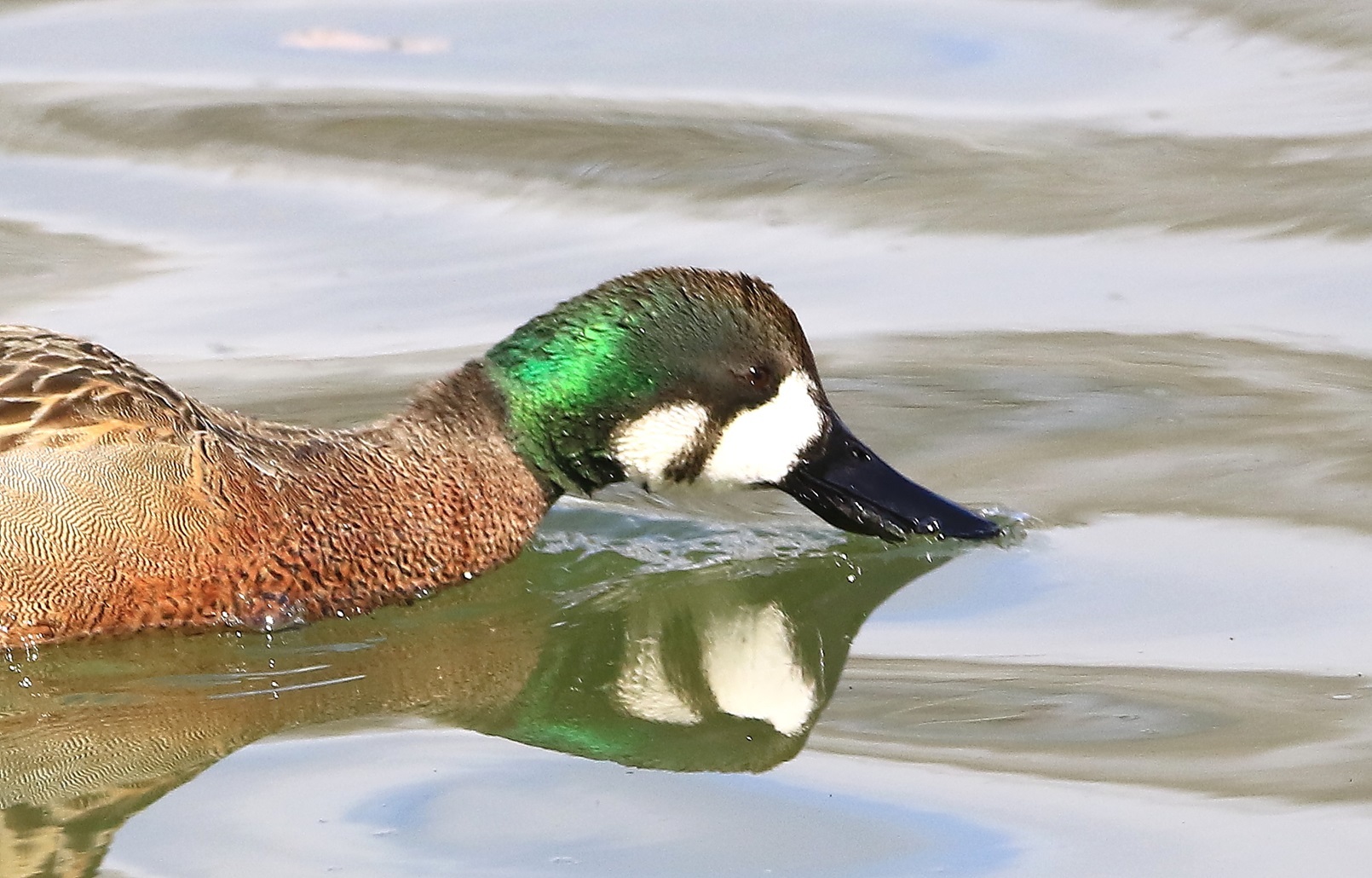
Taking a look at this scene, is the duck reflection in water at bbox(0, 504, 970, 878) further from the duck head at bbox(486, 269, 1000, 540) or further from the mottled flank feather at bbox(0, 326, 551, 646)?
the duck head at bbox(486, 269, 1000, 540)

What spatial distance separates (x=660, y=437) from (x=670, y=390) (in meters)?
0.12

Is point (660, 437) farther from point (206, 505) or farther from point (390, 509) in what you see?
point (206, 505)

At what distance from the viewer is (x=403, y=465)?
5727mm

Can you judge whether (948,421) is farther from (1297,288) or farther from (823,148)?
(823,148)

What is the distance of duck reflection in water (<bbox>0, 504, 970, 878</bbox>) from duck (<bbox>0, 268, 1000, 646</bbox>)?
10 cm

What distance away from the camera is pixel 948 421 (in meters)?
6.87

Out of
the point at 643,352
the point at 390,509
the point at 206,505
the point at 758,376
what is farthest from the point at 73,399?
the point at 758,376

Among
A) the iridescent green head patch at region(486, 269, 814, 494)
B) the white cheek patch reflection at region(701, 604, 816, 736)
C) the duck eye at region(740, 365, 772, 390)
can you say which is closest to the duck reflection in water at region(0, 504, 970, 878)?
the white cheek patch reflection at region(701, 604, 816, 736)

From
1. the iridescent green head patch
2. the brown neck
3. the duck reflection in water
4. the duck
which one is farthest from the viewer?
the iridescent green head patch

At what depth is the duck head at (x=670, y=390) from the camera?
18.7 ft

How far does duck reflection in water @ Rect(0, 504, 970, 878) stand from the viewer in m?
4.80

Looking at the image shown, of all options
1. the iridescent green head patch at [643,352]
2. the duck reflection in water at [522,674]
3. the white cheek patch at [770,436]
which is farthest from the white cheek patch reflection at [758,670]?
the iridescent green head patch at [643,352]

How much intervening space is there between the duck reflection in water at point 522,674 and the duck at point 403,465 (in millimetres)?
103

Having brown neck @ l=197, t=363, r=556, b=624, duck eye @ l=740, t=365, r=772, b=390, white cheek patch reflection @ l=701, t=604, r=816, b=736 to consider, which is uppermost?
duck eye @ l=740, t=365, r=772, b=390
